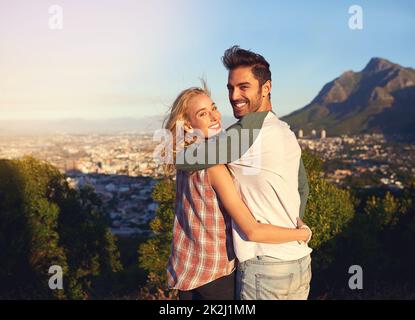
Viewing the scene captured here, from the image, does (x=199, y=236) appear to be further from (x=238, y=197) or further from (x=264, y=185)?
(x=264, y=185)

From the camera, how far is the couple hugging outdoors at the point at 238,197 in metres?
2.53

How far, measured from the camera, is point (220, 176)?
252cm

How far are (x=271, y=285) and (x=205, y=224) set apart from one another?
1.60 ft

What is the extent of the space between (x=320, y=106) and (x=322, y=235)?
5810 inches

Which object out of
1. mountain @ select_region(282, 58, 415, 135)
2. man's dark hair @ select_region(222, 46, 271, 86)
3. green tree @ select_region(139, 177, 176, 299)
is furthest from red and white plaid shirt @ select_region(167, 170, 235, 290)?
mountain @ select_region(282, 58, 415, 135)

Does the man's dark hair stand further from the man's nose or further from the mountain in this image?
the mountain

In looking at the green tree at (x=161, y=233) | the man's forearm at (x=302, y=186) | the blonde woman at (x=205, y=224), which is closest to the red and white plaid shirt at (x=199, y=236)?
the blonde woman at (x=205, y=224)

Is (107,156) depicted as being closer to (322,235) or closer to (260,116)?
(322,235)

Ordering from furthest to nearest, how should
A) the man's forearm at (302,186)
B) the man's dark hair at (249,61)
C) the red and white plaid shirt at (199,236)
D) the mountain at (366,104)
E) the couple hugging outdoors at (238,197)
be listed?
the mountain at (366,104)
the man's forearm at (302,186)
the man's dark hair at (249,61)
the red and white plaid shirt at (199,236)
the couple hugging outdoors at (238,197)

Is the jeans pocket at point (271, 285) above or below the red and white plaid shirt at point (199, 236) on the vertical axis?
below

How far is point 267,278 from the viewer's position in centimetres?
264

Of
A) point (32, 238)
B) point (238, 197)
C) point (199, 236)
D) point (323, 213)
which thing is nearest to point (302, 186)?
point (238, 197)

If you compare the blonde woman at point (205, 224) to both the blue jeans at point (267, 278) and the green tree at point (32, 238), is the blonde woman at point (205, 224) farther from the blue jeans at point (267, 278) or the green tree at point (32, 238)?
the green tree at point (32, 238)

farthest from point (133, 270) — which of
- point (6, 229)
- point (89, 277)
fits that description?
point (6, 229)
